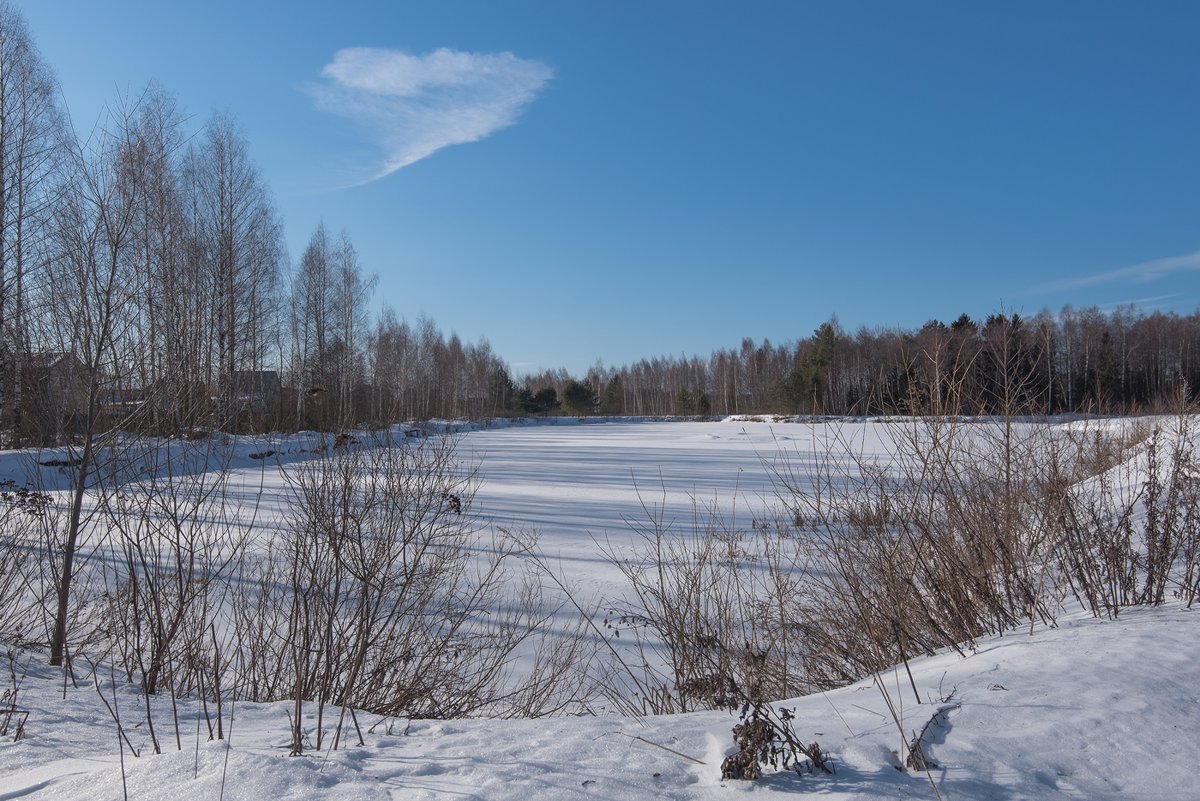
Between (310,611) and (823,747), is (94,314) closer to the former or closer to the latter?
(310,611)

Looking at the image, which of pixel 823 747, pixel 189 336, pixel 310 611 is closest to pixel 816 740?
pixel 823 747

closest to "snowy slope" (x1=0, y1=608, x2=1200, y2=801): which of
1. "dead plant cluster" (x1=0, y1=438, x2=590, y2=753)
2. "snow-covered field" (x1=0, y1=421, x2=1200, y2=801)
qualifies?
"snow-covered field" (x1=0, y1=421, x2=1200, y2=801)

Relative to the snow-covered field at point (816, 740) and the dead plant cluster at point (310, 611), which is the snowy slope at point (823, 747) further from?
the dead plant cluster at point (310, 611)

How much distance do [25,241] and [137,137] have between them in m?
8.72

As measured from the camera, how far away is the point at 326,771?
1.93m

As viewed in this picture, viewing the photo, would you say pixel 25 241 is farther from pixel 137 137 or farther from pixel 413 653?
pixel 413 653

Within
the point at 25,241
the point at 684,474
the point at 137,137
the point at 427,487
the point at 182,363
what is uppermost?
the point at 25,241

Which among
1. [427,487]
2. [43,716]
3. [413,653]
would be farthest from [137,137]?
[413,653]

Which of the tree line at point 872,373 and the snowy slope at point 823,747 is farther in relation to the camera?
the tree line at point 872,373

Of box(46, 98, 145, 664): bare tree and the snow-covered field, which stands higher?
box(46, 98, 145, 664): bare tree

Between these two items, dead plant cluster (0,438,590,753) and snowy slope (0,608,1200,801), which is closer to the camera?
snowy slope (0,608,1200,801)

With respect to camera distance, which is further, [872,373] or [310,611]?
[872,373]

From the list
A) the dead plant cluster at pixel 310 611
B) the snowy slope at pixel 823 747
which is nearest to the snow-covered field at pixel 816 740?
the snowy slope at pixel 823 747

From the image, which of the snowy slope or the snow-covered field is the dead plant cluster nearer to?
the snow-covered field
